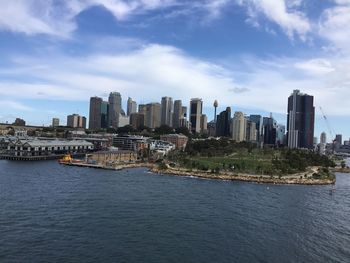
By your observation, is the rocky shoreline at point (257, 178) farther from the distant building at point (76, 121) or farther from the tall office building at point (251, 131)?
the distant building at point (76, 121)

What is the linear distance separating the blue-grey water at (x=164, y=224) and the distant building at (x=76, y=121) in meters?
126

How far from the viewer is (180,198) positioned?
27.5 m

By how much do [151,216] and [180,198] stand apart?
654 centimetres

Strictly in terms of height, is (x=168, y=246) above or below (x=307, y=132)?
below

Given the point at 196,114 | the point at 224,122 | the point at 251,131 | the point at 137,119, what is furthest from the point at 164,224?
the point at 251,131

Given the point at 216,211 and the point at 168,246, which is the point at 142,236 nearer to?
the point at 168,246

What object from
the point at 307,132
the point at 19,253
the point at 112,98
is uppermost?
the point at 112,98

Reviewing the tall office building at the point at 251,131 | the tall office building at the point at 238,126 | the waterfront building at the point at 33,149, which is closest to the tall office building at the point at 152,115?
the tall office building at the point at 238,126

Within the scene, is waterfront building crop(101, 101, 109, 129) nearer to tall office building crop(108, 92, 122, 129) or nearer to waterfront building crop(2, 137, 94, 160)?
tall office building crop(108, 92, 122, 129)

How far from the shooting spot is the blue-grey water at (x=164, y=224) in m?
15.5

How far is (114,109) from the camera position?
14738 centimetres

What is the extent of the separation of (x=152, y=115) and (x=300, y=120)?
167ft

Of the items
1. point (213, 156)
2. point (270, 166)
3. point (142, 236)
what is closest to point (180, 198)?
point (142, 236)

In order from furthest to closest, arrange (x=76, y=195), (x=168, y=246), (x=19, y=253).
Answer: (x=76, y=195) < (x=168, y=246) < (x=19, y=253)
